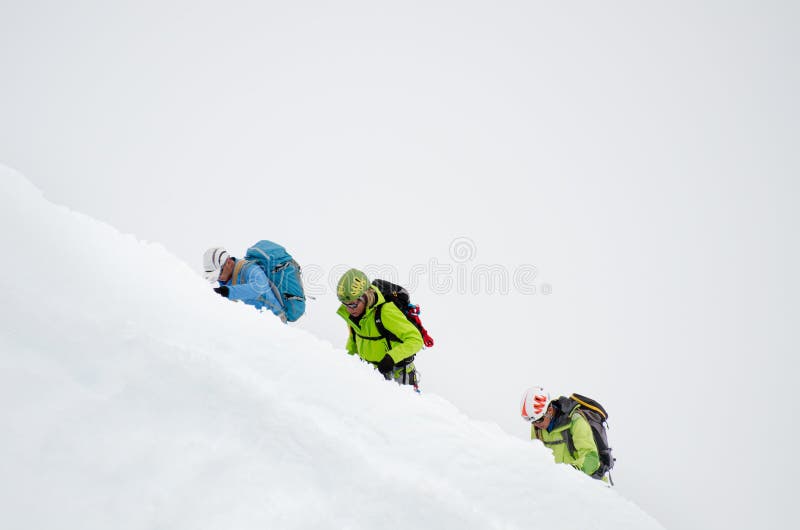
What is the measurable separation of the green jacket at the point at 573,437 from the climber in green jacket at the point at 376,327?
296 centimetres

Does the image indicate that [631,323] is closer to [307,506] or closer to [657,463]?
[657,463]

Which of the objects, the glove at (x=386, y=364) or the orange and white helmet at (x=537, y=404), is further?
the orange and white helmet at (x=537, y=404)

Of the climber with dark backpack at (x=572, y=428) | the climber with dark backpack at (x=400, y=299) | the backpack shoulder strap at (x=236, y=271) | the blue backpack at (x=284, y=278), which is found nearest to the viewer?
the backpack shoulder strap at (x=236, y=271)

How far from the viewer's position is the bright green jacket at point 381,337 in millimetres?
7500

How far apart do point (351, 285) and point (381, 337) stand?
98 cm

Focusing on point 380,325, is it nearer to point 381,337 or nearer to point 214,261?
point 381,337

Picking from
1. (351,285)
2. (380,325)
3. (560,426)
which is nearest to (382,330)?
(380,325)

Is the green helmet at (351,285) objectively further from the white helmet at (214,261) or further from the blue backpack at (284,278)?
the white helmet at (214,261)

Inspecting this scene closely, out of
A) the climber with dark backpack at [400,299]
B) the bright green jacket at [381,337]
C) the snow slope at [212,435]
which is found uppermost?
the climber with dark backpack at [400,299]

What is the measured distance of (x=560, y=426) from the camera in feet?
29.6

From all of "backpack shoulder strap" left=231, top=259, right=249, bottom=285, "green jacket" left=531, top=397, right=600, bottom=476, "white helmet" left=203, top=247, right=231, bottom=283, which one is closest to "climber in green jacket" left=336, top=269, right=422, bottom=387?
"backpack shoulder strap" left=231, top=259, right=249, bottom=285

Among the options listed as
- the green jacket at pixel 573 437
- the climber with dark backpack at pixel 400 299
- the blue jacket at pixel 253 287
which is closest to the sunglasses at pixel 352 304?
the climber with dark backpack at pixel 400 299

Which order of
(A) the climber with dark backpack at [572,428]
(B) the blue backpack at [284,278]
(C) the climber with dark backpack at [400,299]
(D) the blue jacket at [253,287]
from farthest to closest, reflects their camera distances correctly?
(A) the climber with dark backpack at [572,428] → (B) the blue backpack at [284,278] → (C) the climber with dark backpack at [400,299] → (D) the blue jacket at [253,287]

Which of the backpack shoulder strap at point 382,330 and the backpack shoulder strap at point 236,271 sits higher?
the backpack shoulder strap at point 236,271
